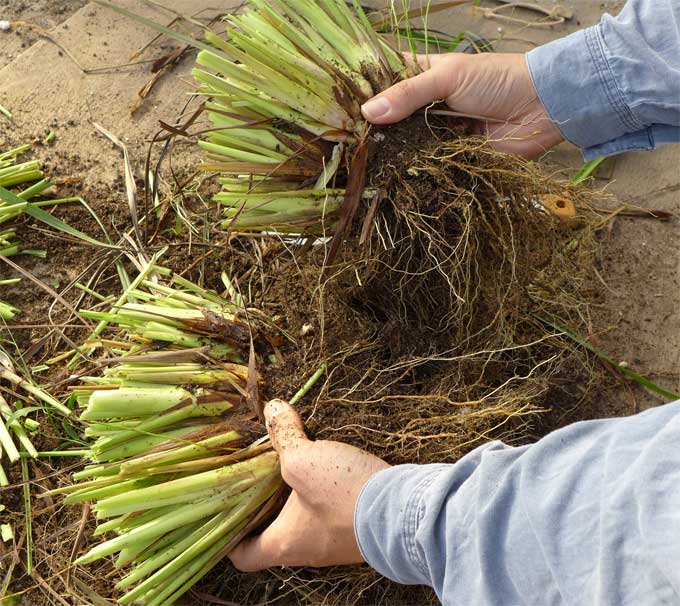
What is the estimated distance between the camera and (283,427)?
4.66ft

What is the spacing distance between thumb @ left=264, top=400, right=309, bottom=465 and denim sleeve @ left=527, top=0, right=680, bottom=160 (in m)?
1.05

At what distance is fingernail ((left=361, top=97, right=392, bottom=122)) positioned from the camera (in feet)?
4.79

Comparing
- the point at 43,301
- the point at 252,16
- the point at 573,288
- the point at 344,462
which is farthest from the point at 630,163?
the point at 43,301

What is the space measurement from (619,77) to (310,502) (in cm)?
130

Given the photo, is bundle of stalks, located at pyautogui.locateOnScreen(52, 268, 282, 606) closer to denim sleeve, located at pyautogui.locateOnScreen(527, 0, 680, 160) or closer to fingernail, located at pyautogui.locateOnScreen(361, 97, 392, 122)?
fingernail, located at pyautogui.locateOnScreen(361, 97, 392, 122)

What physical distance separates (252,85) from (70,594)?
130 cm

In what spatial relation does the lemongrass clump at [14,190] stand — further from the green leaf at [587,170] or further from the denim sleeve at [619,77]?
the green leaf at [587,170]

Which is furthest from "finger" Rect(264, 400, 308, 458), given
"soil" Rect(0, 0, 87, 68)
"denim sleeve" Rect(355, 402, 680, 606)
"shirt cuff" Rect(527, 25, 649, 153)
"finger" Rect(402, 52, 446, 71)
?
"soil" Rect(0, 0, 87, 68)

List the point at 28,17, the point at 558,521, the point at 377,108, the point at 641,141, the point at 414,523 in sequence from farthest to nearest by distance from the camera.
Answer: the point at 28,17 < the point at 641,141 < the point at 377,108 < the point at 414,523 < the point at 558,521

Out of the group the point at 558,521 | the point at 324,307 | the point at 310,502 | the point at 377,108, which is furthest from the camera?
the point at 324,307

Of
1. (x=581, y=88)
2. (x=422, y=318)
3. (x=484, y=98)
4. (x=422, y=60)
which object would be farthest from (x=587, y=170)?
(x=422, y=318)

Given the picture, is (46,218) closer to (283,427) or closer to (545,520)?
(283,427)

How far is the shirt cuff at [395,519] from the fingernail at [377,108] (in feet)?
2.59

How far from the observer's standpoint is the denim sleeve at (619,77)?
1.60m
